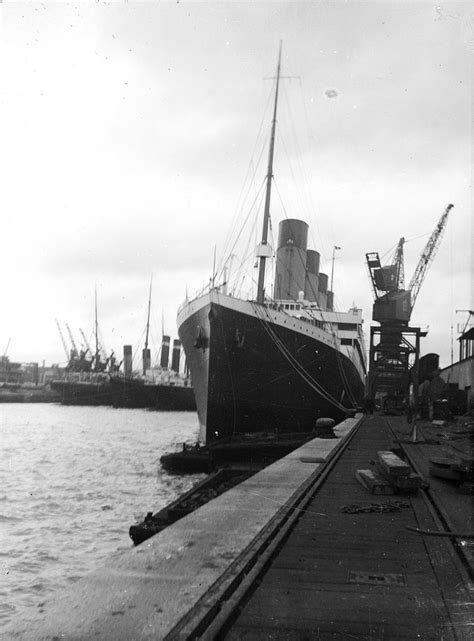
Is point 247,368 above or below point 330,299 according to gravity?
below

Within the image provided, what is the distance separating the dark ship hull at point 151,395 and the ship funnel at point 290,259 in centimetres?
5163

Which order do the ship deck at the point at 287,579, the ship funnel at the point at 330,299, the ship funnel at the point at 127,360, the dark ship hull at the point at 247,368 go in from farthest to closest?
the ship funnel at the point at 127,360, the ship funnel at the point at 330,299, the dark ship hull at the point at 247,368, the ship deck at the point at 287,579

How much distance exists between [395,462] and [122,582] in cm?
464

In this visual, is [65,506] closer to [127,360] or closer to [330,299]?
[330,299]

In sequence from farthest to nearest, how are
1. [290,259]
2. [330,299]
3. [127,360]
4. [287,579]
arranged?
[127,360] → [330,299] → [290,259] → [287,579]

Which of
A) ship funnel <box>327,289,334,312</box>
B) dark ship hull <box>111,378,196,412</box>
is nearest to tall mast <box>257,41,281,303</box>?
ship funnel <box>327,289,334,312</box>

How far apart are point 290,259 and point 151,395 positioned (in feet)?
180

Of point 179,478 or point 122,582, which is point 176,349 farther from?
point 122,582

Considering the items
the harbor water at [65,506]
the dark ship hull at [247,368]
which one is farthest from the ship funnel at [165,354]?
the dark ship hull at [247,368]

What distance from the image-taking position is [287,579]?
3.69m

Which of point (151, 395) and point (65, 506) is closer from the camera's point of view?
point (65, 506)

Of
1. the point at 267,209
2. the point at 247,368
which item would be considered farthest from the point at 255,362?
the point at 267,209

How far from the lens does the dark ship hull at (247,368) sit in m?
20.0

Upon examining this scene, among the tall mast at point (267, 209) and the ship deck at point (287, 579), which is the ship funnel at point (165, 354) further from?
the ship deck at point (287, 579)
